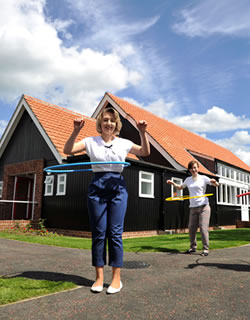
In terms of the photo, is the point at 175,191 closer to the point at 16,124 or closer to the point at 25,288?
the point at 16,124

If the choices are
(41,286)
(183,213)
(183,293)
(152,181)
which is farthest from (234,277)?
(183,213)

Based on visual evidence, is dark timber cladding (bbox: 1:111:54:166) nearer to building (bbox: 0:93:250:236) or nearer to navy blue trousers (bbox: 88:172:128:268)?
building (bbox: 0:93:250:236)

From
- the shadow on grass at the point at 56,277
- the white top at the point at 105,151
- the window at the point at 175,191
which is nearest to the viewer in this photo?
the white top at the point at 105,151

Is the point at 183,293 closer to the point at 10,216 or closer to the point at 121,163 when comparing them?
the point at 121,163

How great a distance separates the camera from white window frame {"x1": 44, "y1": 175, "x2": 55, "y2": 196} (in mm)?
13370

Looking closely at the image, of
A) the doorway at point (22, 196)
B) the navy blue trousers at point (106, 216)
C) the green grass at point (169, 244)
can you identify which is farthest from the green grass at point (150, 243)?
the doorway at point (22, 196)

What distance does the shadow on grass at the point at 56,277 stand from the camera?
3.71 m

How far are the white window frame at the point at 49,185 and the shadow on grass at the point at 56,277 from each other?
9.19m

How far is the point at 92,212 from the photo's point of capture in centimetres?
345

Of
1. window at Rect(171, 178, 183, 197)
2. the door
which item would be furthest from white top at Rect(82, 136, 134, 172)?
the door

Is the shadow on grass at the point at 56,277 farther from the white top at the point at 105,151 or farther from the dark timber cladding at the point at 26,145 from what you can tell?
the dark timber cladding at the point at 26,145

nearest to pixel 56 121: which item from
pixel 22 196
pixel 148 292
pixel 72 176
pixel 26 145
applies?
pixel 26 145

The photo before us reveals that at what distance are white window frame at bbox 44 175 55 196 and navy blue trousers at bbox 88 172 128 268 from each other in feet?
33.7

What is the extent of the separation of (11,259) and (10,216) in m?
11.2
